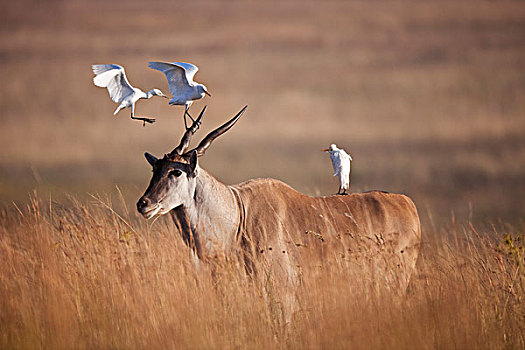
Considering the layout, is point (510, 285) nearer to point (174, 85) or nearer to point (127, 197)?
point (174, 85)

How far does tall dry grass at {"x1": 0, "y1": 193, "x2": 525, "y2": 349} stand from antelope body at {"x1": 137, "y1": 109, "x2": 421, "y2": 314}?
0.80 feet

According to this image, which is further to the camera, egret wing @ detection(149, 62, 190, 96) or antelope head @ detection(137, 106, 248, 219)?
egret wing @ detection(149, 62, 190, 96)

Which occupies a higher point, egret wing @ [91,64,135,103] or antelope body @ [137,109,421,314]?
egret wing @ [91,64,135,103]

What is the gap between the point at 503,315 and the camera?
8180mm

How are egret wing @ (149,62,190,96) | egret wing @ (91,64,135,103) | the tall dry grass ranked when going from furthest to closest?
egret wing @ (91,64,135,103)
egret wing @ (149,62,190,96)
the tall dry grass

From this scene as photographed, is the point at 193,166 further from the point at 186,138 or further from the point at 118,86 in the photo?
the point at 118,86

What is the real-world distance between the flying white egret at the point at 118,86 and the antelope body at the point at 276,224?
0.62 meters

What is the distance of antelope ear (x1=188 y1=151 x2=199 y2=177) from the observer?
29.9ft

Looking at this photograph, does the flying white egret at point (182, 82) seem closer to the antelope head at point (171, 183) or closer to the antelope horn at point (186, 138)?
the antelope horn at point (186, 138)

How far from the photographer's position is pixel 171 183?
905 cm

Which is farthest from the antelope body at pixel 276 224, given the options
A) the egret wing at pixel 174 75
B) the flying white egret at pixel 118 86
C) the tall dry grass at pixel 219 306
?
the flying white egret at pixel 118 86

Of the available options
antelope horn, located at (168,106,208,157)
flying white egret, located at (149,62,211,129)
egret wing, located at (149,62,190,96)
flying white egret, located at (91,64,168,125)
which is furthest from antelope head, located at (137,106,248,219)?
flying white egret, located at (91,64,168,125)

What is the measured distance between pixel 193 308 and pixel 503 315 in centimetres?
282

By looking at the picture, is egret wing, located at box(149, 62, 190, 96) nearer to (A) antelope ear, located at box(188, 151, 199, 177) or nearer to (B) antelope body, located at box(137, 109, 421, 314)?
(B) antelope body, located at box(137, 109, 421, 314)
